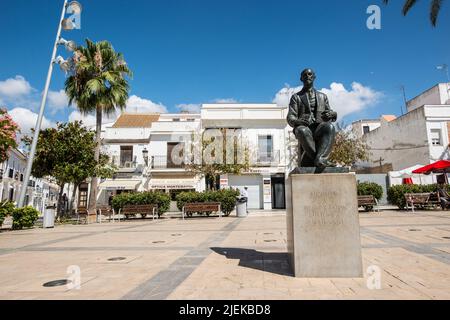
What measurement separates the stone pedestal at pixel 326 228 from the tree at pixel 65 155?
570 inches

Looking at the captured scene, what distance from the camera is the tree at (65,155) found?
51.3 ft

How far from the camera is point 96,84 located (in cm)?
1844

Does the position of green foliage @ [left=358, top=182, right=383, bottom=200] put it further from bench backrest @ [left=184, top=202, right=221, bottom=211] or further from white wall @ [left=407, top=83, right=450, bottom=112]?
white wall @ [left=407, top=83, right=450, bottom=112]

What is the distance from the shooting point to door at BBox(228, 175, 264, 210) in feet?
89.1

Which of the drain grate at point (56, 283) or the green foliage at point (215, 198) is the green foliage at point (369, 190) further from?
the drain grate at point (56, 283)

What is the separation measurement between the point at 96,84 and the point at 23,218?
29.4 feet

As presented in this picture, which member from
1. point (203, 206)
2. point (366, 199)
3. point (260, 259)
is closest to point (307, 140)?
point (260, 259)

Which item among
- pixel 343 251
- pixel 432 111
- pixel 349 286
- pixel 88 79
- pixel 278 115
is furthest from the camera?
pixel 278 115

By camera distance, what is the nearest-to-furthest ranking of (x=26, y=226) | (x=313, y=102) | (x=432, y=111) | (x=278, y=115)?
(x=313, y=102)
(x=26, y=226)
(x=432, y=111)
(x=278, y=115)

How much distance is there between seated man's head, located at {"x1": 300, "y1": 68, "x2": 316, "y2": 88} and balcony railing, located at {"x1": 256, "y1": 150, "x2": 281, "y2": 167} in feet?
74.4

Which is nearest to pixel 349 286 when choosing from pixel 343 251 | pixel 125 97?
pixel 343 251
